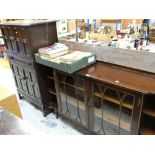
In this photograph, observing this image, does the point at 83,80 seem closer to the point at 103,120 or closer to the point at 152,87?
the point at 103,120

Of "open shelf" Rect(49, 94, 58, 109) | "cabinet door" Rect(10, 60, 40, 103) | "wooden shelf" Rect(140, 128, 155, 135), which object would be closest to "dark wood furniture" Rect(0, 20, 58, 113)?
"cabinet door" Rect(10, 60, 40, 103)

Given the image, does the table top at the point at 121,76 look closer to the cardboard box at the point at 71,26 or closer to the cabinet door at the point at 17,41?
the cardboard box at the point at 71,26

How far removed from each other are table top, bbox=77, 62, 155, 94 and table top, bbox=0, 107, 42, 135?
2.47 ft

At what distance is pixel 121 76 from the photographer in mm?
1339

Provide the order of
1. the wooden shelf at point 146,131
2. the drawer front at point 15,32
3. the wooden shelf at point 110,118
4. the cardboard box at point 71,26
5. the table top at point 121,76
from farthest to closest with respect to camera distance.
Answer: the cardboard box at point 71,26
the drawer front at point 15,32
the wooden shelf at point 110,118
the wooden shelf at point 146,131
the table top at point 121,76

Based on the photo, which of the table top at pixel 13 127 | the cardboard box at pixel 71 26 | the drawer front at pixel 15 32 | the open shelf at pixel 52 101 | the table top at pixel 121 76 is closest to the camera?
the table top at pixel 13 127

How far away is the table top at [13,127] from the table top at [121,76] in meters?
0.75

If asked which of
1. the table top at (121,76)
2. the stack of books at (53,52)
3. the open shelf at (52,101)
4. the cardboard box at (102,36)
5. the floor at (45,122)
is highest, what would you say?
the cardboard box at (102,36)

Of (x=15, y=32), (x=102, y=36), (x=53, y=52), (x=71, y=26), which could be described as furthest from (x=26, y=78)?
(x=102, y=36)

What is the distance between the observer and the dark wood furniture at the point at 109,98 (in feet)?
3.92

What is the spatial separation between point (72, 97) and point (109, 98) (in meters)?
0.53

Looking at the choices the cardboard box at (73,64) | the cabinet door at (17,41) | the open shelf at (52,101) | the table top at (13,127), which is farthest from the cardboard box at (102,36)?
the table top at (13,127)

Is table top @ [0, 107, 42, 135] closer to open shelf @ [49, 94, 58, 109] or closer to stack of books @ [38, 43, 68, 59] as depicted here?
stack of books @ [38, 43, 68, 59]
